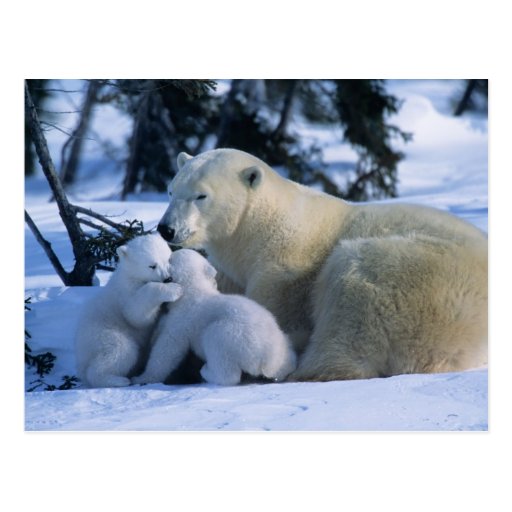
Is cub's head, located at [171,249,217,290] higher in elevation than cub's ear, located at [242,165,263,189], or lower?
lower

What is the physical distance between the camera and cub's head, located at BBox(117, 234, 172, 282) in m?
4.32

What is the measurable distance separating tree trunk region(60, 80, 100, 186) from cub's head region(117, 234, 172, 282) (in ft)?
3.49

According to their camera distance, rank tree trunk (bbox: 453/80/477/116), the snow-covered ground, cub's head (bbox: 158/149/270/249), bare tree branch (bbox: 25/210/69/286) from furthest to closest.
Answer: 1. bare tree branch (bbox: 25/210/69/286)
2. tree trunk (bbox: 453/80/477/116)
3. cub's head (bbox: 158/149/270/249)
4. the snow-covered ground

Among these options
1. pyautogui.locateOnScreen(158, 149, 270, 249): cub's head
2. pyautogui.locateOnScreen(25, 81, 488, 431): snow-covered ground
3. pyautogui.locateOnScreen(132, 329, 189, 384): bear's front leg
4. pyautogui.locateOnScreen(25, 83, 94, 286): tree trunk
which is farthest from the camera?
pyautogui.locateOnScreen(25, 83, 94, 286): tree trunk

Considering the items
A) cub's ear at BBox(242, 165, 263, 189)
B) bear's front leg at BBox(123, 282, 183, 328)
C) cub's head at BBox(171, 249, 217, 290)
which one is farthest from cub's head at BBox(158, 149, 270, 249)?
bear's front leg at BBox(123, 282, 183, 328)

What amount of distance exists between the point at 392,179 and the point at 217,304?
1834mm

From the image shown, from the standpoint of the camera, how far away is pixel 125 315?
4324mm

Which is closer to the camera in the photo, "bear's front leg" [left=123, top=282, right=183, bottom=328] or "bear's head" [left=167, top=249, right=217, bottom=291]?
"bear's front leg" [left=123, top=282, right=183, bottom=328]

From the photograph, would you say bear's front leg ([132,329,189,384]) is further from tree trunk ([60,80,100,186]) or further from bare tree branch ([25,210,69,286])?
tree trunk ([60,80,100,186])

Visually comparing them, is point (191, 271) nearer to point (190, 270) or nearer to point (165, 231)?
point (190, 270)

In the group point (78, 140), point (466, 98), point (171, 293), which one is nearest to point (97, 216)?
point (78, 140)

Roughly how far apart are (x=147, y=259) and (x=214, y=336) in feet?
1.72
